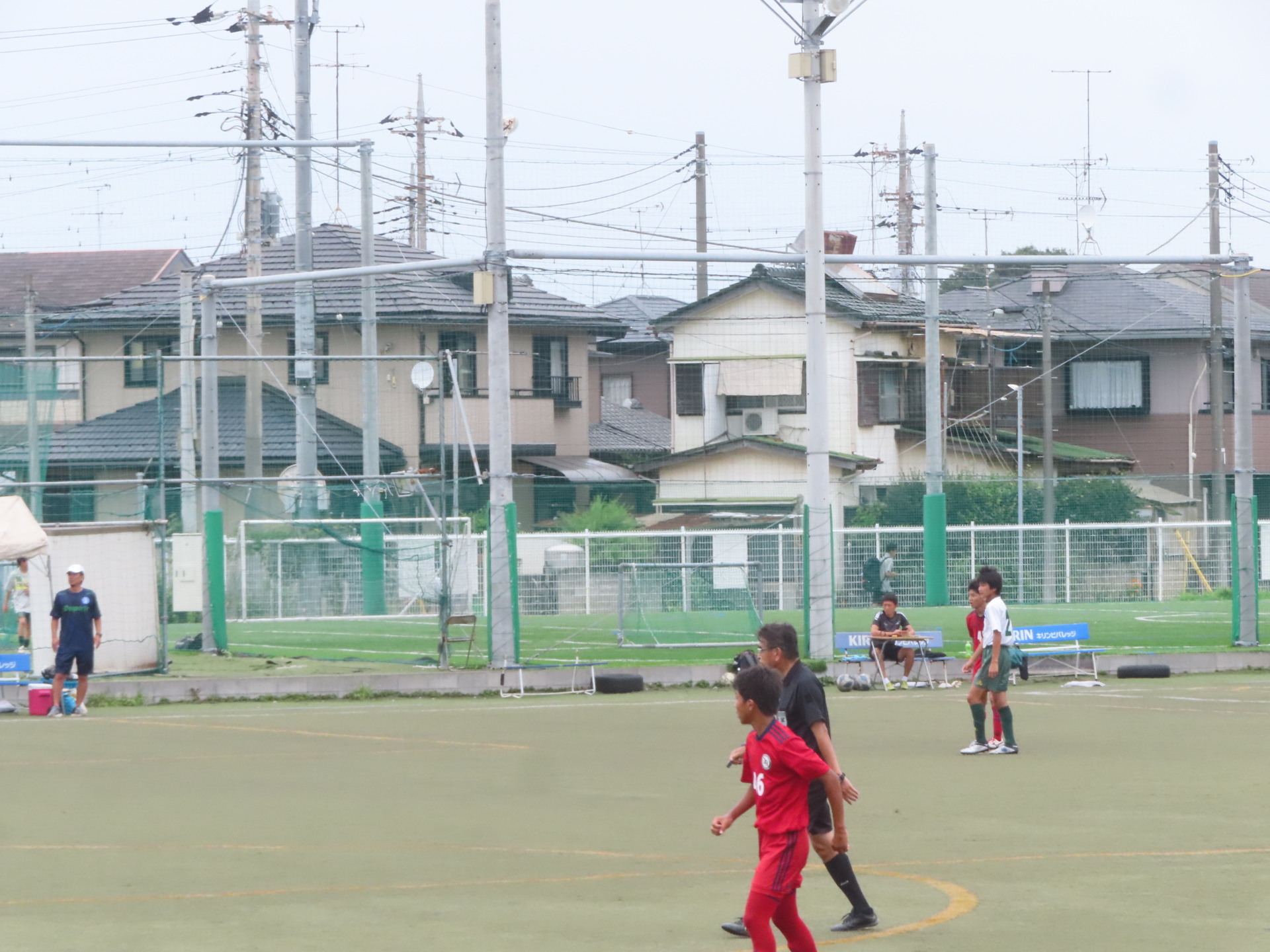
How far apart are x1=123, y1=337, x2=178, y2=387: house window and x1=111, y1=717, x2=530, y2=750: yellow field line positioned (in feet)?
74.8

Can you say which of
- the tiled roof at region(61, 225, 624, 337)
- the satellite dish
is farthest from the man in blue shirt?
the tiled roof at region(61, 225, 624, 337)

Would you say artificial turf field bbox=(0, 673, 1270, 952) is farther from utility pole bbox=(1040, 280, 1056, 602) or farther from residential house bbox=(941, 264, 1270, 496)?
residential house bbox=(941, 264, 1270, 496)

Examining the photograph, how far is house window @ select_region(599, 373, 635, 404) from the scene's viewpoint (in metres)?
52.8

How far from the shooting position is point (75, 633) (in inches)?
660

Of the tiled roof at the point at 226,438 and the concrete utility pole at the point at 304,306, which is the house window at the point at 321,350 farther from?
the concrete utility pole at the point at 304,306

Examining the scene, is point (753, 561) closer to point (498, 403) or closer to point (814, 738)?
point (498, 403)

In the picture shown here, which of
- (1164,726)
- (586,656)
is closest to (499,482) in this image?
(586,656)

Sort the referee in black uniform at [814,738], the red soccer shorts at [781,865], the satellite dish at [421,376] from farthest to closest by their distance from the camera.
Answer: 1. the satellite dish at [421,376]
2. the referee in black uniform at [814,738]
3. the red soccer shorts at [781,865]

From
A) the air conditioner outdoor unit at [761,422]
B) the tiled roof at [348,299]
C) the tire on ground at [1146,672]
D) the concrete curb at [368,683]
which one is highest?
the tiled roof at [348,299]

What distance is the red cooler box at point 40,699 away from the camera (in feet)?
56.3

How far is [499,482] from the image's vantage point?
19078 millimetres

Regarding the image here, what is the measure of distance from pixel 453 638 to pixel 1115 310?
94.8 ft

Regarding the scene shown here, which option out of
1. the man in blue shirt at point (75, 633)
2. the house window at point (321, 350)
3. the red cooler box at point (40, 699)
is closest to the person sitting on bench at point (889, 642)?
the man in blue shirt at point (75, 633)

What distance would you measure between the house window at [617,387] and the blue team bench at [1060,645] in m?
33.2
